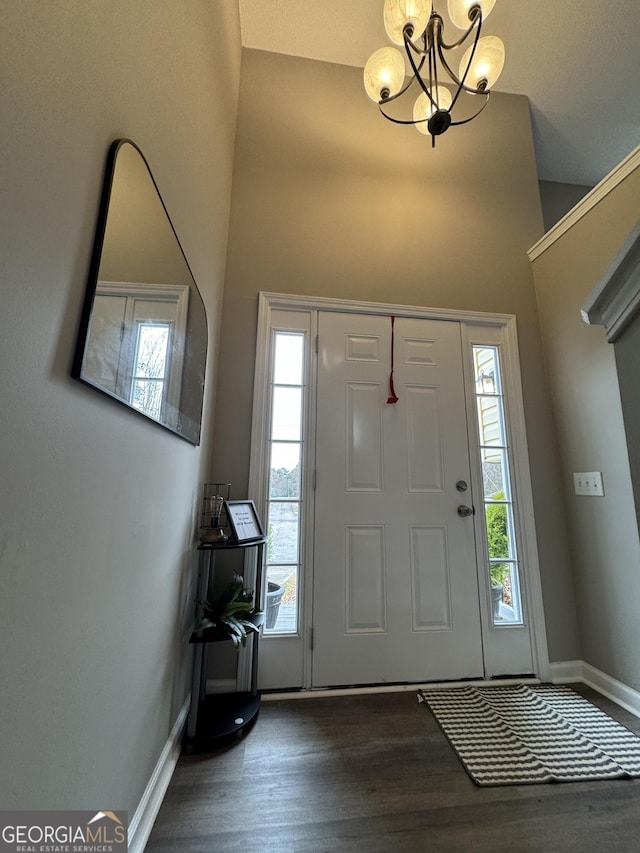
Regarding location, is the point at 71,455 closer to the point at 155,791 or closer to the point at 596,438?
the point at 155,791

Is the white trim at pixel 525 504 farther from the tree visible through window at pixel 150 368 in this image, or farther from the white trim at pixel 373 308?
the tree visible through window at pixel 150 368

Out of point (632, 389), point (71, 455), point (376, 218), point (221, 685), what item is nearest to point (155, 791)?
point (221, 685)

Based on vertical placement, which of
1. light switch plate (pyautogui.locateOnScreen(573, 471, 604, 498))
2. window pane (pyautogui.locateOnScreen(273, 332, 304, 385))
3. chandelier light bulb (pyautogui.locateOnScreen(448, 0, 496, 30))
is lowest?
light switch plate (pyautogui.locateOnScreen(573, 471, 604, 498))

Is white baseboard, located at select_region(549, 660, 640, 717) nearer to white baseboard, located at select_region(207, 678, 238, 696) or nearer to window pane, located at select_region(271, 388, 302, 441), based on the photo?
white baseboard, located at select_region(207, 678, 238, 696)

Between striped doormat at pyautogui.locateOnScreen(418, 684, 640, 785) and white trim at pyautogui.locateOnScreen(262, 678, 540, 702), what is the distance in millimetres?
31

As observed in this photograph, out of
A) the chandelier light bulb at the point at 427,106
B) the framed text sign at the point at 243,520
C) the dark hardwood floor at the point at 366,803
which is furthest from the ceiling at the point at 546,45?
the dark hardwood floor at the point at 366,803

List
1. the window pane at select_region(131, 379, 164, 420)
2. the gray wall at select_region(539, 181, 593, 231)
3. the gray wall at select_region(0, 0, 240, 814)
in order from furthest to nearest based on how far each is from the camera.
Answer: the gray wall at select_region(539, 181, 593, 231) → the window pane at select_region(131, 379, 164, 420) → the gray wall at select_region(0, 0, 240, 814)

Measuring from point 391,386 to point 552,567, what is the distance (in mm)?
Result: 1483

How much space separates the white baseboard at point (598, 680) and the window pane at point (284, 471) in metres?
1.82

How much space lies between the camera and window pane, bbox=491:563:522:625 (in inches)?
80.2

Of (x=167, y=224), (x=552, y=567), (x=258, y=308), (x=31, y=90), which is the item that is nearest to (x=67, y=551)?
(x=31, y=90)

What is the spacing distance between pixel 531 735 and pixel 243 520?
1.62 metres

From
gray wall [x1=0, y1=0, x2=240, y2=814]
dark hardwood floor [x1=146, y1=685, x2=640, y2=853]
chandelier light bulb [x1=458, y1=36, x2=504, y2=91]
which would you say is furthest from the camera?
chandelier light bulb [x1=458, y1=36, x2=504, y2=91]

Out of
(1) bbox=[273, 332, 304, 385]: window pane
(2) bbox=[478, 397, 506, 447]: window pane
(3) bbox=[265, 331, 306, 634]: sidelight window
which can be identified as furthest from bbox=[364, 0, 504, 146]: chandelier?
(2) bbox=[478, 397, 506, 447]: window pane
